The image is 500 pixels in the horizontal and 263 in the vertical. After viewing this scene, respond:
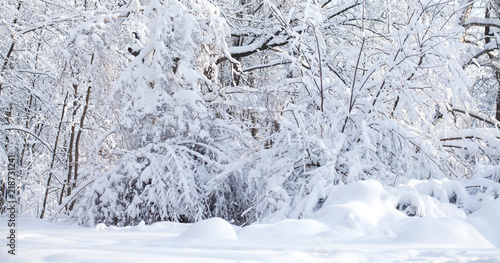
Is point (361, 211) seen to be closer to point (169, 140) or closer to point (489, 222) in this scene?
point (489, 222)

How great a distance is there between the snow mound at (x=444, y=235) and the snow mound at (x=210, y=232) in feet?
2.86

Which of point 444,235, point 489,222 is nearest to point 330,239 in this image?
point 444,235

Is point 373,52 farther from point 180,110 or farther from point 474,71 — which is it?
point 474,71

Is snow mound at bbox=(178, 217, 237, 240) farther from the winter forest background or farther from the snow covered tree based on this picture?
the snow covered tree

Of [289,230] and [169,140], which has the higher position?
[169,140]

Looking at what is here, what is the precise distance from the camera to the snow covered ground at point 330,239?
1774mm

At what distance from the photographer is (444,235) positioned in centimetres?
226

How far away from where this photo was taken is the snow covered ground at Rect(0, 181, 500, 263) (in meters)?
1.77

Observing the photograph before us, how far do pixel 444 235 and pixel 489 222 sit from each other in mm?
555

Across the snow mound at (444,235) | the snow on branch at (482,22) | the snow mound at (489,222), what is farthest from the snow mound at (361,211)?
the snow on branch at (482,22)

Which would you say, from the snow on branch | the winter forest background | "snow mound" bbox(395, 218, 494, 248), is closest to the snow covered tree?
the winter forest background

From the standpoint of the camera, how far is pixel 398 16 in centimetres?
970

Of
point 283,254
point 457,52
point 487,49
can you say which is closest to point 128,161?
point 283,254

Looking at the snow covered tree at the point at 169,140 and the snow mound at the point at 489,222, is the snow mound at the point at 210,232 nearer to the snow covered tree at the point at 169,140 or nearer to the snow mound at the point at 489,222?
the snow mound at the point at 489,222
